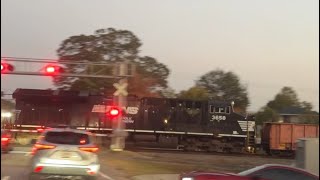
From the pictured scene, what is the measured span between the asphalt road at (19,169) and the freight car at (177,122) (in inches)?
709

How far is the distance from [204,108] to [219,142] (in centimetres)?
283

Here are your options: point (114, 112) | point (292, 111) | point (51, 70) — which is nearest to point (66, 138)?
point (51, 70)

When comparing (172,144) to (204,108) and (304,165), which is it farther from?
(304,165)

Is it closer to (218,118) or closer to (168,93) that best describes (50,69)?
(218,118)

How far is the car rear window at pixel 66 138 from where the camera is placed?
507 inches

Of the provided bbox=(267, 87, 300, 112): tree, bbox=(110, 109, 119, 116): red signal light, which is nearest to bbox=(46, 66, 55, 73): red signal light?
bbox=(110, 109, 119, 116): red signal light

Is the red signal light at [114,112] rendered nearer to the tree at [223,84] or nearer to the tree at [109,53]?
the tree at [109,53]

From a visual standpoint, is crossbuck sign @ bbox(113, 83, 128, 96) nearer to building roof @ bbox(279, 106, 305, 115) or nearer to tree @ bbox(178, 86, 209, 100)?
tree @ bbox(178, 86, 209, 100)

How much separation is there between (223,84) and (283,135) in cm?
6189

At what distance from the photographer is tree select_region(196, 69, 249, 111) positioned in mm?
95625

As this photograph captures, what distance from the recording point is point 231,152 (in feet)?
130

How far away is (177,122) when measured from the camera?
40.0 m

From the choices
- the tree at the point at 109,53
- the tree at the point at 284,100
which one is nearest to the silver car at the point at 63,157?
the tree at the point at 109,53

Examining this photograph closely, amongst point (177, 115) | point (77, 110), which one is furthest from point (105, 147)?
point (177, 115)
